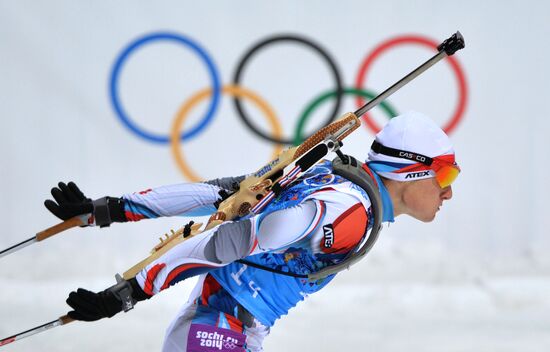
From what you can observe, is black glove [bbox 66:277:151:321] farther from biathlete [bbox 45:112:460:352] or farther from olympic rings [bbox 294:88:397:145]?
olympic rings [bbox 294:88:397:145]

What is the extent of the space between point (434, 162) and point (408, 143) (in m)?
0.12

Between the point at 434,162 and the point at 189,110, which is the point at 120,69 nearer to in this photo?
the point at 189,110

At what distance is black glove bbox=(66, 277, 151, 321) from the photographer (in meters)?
2.54

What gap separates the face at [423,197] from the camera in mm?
2904

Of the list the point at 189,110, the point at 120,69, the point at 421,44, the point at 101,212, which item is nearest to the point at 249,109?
the point at 189,110

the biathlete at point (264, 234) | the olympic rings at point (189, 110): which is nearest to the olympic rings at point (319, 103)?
the olympic rings at point (189, 110)

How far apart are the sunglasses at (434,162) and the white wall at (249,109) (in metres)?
2.67

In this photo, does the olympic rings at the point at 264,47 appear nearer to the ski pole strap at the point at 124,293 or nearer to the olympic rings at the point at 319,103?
the olympic rings at the point at 319,103

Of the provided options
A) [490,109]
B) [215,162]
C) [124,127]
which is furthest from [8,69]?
[490,109]

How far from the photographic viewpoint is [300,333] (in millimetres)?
4664

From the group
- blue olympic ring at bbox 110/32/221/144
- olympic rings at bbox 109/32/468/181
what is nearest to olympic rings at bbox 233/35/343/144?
olympic rings at bbox 109/32/468/181

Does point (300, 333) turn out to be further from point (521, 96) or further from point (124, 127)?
point (521, 96)

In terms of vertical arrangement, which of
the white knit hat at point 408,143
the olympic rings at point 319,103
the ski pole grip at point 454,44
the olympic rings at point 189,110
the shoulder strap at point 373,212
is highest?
the olympic rings at point 189,110

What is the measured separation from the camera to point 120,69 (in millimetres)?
5449
